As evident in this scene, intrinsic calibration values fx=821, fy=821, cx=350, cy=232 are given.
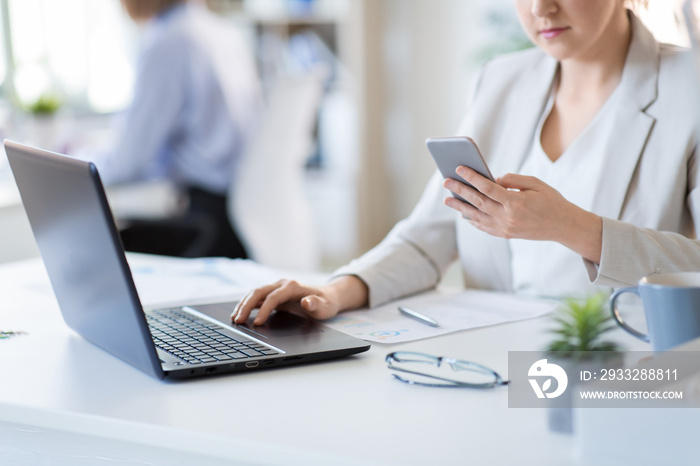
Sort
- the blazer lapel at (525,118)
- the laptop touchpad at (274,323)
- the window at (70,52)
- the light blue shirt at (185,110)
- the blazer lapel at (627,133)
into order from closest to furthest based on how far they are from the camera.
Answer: the laptop touchpad at (274,323), the blazer lapel at (627,133), the blazer lapel at (525,118), the light blue shirt at (185,110), the window at (70,52)

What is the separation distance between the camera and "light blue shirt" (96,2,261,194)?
2.70 m

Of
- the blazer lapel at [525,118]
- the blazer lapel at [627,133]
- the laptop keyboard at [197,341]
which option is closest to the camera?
the laptop keyboard at [197,341]

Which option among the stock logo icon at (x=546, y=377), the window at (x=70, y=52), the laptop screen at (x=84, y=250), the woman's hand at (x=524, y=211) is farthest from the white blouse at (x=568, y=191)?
the window at (x=70, y=52)

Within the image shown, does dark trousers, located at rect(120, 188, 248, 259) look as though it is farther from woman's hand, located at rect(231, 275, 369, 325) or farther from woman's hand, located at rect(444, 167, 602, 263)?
woman's hand, located at rect(444, 167, 602, 263)

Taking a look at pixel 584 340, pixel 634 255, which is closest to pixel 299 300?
pixel 634 255

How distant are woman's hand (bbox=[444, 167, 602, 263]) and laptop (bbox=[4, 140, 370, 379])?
232mm

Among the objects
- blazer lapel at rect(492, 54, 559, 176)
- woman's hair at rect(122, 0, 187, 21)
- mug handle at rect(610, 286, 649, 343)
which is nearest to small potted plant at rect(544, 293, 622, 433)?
mug handle at rect(610, 286, 649, 343)

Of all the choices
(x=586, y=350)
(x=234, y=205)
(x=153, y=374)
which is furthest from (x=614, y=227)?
(x=234, y=205)

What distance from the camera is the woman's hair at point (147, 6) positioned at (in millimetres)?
2740

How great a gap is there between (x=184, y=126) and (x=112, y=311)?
2008 millimetres

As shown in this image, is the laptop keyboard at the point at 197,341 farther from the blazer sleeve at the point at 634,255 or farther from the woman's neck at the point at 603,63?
the woman's neck at the point at 603,63

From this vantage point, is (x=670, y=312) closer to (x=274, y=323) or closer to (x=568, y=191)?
A: (x=274, y=323)

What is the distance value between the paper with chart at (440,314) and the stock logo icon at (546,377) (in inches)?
11.3

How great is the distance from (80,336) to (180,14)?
74.3 inches
